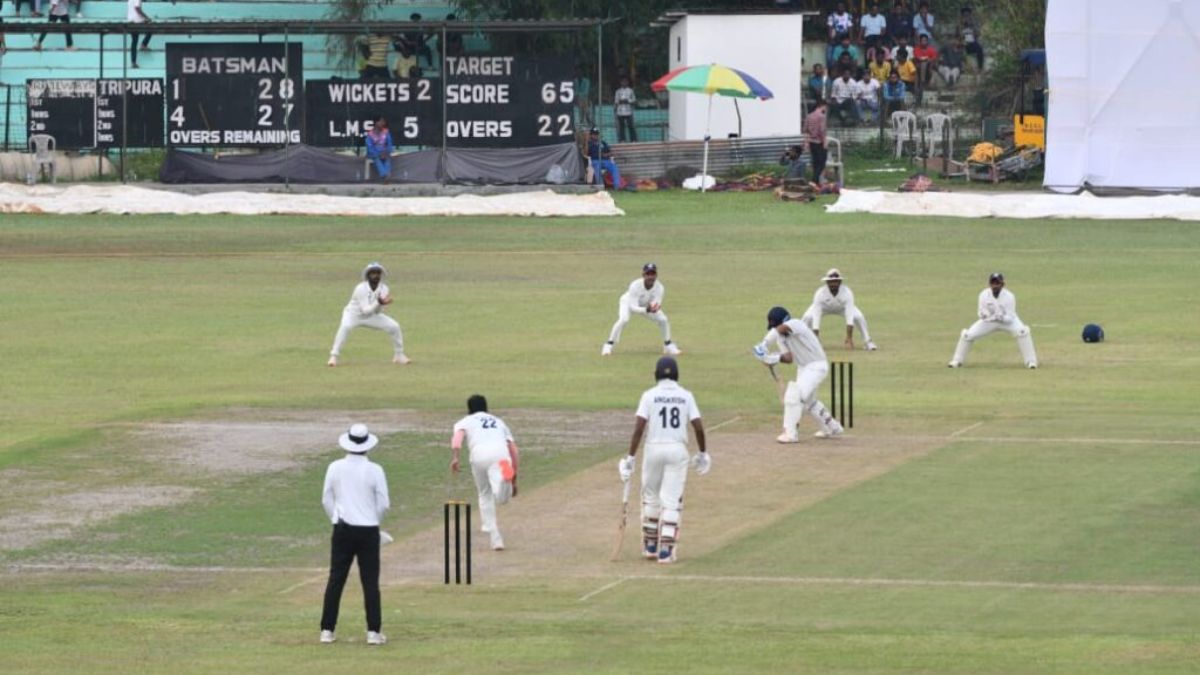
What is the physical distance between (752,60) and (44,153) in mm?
22344

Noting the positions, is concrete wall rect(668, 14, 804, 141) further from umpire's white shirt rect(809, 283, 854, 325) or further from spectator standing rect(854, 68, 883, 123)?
umpire's white shirt rect(809, 283, 854, 325)

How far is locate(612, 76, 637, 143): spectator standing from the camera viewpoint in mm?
73625

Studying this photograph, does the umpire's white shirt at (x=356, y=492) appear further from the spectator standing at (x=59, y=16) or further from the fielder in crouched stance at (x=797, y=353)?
the spectator standing at (x=59, y=16)

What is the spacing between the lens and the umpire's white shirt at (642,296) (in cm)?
3784

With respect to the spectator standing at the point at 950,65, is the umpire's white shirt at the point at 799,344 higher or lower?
lower

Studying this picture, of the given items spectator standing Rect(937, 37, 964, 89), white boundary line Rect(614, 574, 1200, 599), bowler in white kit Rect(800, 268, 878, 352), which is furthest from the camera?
spectator standing Rect(937, 37, 964, 89)

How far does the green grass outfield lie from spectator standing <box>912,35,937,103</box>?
1515 cm

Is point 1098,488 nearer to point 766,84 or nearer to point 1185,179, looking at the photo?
point 1185,179

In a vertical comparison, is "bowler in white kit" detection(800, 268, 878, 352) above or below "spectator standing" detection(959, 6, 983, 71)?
below

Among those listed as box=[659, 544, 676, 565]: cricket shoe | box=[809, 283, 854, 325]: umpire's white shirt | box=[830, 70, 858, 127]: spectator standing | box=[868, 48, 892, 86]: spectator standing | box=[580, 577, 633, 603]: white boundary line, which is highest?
box=[868, 48, 892, 86]: spectator standing

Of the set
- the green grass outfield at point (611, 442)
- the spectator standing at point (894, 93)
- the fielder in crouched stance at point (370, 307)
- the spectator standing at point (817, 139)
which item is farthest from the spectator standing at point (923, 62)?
the fielder in crouched stance at point (370, 307)

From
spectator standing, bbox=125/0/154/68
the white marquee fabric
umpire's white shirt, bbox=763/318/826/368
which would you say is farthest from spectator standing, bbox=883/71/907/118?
umpire's white shirt, bbox=763/318/826/368

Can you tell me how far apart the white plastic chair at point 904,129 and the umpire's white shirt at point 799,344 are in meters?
43.8

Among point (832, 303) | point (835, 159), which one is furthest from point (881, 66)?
point (832, 303)
